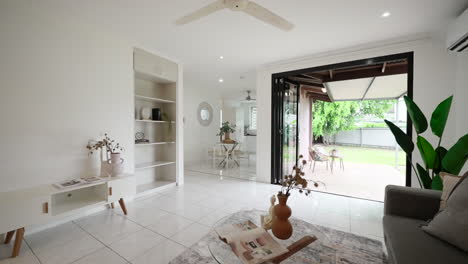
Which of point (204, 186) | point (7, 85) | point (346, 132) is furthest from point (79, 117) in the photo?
point (346, 132)

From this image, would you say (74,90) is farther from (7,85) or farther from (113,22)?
(113,22)

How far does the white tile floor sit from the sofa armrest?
60cm

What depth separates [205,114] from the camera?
6312mm

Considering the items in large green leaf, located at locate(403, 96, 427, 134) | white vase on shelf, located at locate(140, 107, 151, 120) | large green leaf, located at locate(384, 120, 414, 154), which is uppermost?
white vase on shelf, located at locate(140, 107, 151, 120)

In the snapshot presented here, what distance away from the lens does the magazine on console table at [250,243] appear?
1.07 meters

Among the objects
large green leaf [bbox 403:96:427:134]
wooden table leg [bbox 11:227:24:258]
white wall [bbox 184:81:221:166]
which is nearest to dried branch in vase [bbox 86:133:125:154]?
wooden table leg [bbox 11:227:24:258]

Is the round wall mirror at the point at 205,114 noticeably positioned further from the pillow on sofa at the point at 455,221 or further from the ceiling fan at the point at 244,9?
the pillow on sofa at the point at 455,221

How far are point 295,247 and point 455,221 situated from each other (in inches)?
38.1

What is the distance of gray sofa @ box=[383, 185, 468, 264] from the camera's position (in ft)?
3.28

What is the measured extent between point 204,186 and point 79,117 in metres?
2.29

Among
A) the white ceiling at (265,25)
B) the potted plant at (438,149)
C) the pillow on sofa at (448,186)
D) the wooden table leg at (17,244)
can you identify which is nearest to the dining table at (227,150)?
the white ceiling at (265,25)

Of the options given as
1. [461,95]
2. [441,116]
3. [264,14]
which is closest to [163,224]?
[264,14]

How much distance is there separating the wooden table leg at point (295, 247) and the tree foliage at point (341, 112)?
26.1ft

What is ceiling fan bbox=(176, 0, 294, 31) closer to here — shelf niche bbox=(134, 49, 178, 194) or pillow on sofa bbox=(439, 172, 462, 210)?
pillow on sofa bbox=(439, 172, 462, 210)
